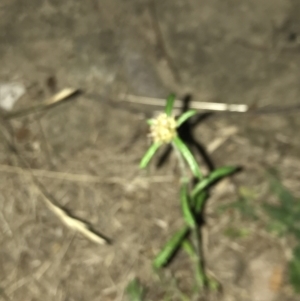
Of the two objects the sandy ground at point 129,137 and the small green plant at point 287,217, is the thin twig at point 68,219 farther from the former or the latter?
the small green plant at point 287,217

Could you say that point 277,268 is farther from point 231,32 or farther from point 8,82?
point 8,82

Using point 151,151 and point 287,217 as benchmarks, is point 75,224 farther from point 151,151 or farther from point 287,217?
point 287,217

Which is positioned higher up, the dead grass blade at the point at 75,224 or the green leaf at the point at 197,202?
the green leaf at the point at 197,202

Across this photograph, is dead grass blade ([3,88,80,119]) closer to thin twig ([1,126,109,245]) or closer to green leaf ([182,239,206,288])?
thin twig ([1,126,109,245])

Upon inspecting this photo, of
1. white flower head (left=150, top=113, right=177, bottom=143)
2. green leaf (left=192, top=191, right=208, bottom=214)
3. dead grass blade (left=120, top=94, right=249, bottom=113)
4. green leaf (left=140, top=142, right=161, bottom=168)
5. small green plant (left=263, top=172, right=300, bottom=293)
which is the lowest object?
small green plant (left=263, top=172, right=300, bottom=293)

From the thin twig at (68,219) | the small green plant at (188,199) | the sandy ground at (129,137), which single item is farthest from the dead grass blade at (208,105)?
the thin twig at (68,219)

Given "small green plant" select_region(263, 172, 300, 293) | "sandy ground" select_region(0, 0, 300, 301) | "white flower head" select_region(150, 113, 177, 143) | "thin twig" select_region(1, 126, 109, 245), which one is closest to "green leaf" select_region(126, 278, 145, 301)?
"sandy ground" select_region(0, 0, 300, 301)

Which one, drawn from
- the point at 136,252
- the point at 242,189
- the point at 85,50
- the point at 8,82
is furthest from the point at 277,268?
the point at 8,82

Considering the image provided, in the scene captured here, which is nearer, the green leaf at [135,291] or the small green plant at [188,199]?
the small green plant at [188,199]

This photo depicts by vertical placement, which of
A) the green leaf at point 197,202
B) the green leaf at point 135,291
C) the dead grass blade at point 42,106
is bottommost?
the green leaf at point 135,291
